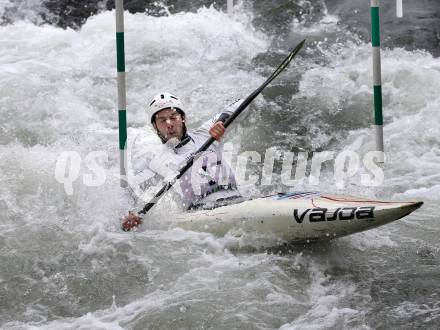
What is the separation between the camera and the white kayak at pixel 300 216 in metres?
4.48

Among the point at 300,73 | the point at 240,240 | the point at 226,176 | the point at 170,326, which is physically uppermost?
the point at 300,73

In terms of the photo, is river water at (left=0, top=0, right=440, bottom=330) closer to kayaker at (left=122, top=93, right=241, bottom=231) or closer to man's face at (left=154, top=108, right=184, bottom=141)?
kayaker at (left=122, top=93, right=241, bottom=231)

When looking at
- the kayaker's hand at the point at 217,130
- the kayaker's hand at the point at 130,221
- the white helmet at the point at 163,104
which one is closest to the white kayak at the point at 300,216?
the kayaker's hand at the point at 130,221

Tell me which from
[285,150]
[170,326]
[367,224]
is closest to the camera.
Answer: [170,326]

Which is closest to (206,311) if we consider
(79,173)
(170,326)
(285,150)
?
(170,326)

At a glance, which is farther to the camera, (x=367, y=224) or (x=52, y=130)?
(x=52, y=130)

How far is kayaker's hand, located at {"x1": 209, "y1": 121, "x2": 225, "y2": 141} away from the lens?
539 cm

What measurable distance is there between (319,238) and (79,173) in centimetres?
238

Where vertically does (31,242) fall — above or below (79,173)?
below

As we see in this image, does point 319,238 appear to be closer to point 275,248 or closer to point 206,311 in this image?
point 275,248

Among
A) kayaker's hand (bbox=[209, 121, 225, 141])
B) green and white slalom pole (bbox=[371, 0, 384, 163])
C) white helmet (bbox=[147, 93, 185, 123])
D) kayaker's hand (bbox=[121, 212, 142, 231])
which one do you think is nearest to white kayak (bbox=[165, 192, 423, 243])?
kayaker's hand (bbox=[121, 212, 142, 231])

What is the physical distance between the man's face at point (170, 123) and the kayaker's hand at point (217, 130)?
0.29 meters

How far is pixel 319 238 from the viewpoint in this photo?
4.81 m

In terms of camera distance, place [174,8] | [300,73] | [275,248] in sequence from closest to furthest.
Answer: [275,248]
[300,73]
[174,8]
